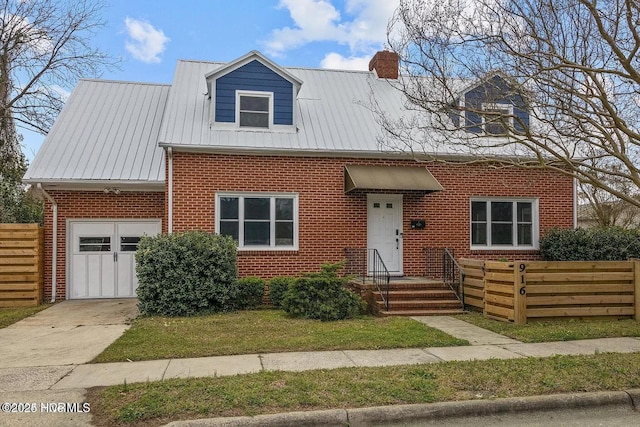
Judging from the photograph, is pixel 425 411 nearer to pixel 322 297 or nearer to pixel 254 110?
pixel 322 297

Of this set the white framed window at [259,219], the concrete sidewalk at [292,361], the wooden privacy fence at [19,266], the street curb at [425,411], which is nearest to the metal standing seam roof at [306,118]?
the white framed window at [259,219]

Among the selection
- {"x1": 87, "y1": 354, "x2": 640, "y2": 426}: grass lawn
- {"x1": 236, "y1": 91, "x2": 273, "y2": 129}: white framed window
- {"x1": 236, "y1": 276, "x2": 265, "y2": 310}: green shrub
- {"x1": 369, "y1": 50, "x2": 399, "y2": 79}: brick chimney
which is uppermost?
{"x1": 369, "y1": 50, "x2": 399, "y2": 79}: brick chimney

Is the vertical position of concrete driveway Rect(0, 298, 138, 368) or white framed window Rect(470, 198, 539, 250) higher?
white framed window Rect(470, 198, 539, 250)

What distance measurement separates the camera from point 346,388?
5.40 m

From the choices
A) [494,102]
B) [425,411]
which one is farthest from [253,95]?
[425,411]

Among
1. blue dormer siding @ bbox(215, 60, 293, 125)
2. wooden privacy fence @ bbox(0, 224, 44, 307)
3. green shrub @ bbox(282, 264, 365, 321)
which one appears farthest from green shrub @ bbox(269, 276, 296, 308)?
wooden privacy fence @ bbox(0, 224, 44, 307)

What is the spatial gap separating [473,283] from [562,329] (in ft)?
7.89

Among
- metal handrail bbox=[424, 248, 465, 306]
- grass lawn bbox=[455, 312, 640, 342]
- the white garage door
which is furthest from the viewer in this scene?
the white garage door

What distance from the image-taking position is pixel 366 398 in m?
5.09

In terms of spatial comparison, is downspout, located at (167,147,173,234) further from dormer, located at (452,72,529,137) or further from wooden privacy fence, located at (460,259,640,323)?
wooden privacy fence, located at (460,259,640,323)

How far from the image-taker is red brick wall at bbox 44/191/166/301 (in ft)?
42.5

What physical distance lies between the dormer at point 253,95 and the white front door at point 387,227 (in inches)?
121

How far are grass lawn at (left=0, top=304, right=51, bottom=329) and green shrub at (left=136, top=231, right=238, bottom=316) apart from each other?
2568mm

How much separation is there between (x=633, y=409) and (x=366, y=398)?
9.57 feet
